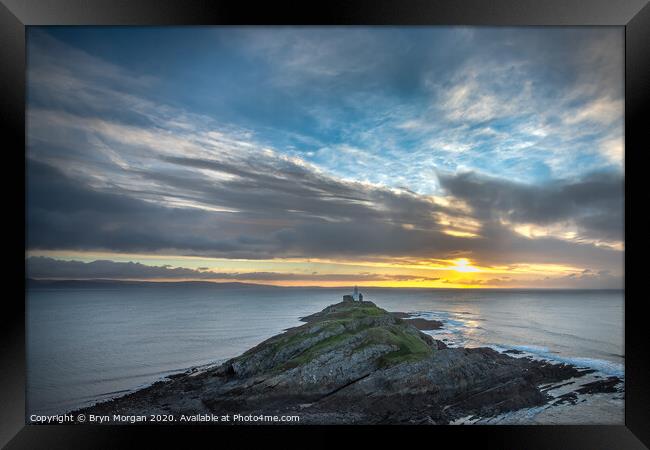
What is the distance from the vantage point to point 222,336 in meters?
8.35

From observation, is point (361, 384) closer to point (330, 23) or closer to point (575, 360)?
point (575, 360)

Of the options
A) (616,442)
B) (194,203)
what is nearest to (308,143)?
(194,203)

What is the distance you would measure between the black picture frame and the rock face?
62 cm

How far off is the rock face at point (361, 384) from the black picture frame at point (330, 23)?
0.62m

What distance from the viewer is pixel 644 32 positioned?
14.8 feet

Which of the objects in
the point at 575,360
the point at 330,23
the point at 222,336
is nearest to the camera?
the point at 330,23

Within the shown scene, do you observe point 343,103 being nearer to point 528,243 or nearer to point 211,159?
point 211,159

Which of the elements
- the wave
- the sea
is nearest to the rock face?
the wave

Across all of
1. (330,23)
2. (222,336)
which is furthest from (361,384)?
(330,23)

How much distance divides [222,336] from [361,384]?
4275mm

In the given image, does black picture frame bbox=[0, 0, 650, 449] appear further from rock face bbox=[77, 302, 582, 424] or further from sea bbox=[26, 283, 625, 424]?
Answer: rock face bbox=[77, 302, 582, 424]

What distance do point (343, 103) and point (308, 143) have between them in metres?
1.02

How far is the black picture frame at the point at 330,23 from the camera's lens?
4461 millimetres

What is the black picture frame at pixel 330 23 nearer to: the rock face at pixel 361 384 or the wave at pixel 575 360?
the wave at pixel 575 360
